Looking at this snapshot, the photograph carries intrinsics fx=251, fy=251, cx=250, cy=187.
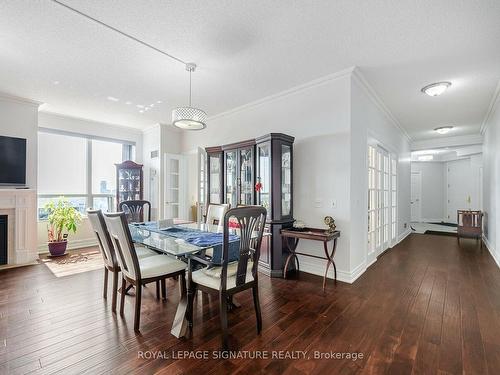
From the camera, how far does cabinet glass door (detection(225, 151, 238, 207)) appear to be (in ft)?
14.0

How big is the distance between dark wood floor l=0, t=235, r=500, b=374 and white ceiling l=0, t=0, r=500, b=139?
282 cm

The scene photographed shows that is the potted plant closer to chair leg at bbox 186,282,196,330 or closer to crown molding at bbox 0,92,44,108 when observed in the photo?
crown molding at bbox 0,92,44,108

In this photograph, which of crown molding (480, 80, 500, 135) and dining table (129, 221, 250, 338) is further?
crown molding (480, 80, 500, 135)

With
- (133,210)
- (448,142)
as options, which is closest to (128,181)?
(133,210)

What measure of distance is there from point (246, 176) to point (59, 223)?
12.1 ft

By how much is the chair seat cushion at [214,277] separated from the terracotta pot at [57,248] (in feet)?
13.0

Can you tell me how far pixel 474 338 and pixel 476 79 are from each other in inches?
133

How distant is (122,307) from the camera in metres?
2.48

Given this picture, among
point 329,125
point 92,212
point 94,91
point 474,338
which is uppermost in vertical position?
point 94,91

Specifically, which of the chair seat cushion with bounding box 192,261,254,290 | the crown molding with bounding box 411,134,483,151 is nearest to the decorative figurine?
the chair seat cushion with bounding box 192,261,254,290

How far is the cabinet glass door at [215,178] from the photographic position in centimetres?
461

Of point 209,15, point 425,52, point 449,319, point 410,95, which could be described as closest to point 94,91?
point 209,15

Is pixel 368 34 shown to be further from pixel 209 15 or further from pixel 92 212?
pixel 92 212

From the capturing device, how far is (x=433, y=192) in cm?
984
